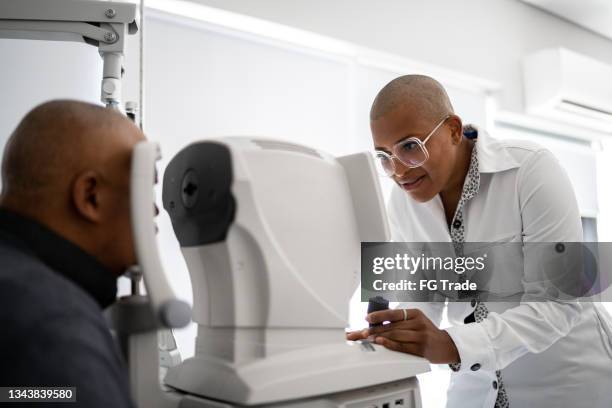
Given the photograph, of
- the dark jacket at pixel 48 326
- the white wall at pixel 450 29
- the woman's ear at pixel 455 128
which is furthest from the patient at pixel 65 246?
the white wall at pixel 450 29

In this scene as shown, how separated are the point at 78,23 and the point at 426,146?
0.92 metres

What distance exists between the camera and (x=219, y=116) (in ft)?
7.92

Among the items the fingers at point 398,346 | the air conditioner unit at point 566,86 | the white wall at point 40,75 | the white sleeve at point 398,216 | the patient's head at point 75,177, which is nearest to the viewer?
the patient's head at point 75,177

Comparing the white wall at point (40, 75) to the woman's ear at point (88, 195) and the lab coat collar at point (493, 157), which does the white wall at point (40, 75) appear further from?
the lab coat collar at point (493, 157)

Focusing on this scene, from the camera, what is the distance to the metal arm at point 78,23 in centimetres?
116

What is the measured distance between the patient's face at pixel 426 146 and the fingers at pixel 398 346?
0.56m

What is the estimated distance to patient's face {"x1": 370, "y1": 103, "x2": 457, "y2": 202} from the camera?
53.1 inches

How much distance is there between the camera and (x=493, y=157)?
4.89ft

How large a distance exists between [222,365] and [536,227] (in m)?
0.95

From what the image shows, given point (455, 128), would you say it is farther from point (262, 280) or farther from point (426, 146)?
point (262, 280)

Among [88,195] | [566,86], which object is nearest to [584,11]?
[566,86]

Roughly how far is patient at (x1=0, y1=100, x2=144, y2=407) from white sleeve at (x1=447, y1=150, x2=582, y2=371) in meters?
0.74

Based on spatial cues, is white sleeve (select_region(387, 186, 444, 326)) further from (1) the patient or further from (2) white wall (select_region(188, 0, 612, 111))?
(2) white wall (select_region(188, 0, 612, 111))

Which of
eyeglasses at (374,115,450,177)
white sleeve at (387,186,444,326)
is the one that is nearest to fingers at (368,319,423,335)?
eyeglasses at (374,115,450,177)
